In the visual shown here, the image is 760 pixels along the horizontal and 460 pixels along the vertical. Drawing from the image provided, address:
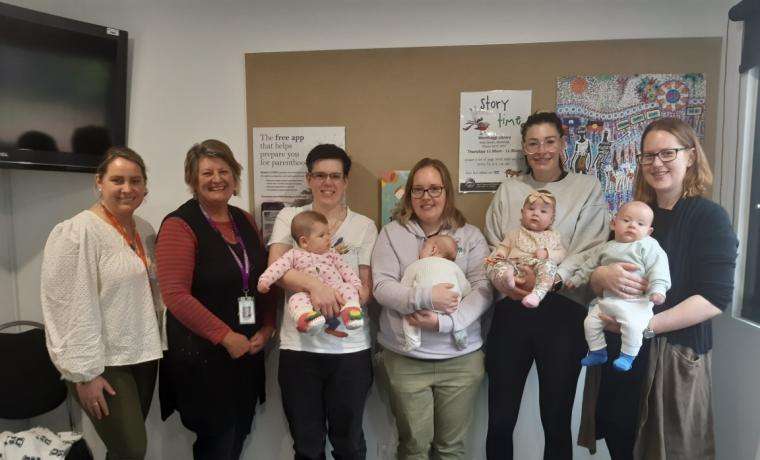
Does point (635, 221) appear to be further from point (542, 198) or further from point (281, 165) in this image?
point (281, 165)

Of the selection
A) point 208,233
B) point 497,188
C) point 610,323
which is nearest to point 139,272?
point 208,233

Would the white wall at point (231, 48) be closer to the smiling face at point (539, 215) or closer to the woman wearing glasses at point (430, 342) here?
the woman wearing glasses at point (430, 342)

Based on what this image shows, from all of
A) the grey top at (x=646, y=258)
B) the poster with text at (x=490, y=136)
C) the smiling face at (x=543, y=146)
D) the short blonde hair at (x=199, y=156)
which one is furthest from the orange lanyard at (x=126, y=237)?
the grey top at (x=646, y=258)

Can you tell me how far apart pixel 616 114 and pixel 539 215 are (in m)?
0.90

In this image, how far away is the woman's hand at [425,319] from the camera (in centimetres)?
161

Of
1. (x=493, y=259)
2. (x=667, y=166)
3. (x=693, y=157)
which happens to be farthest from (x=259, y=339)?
(x=693, y=157)

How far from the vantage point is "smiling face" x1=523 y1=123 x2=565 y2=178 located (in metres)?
1.76

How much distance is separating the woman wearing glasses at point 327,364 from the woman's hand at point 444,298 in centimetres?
37

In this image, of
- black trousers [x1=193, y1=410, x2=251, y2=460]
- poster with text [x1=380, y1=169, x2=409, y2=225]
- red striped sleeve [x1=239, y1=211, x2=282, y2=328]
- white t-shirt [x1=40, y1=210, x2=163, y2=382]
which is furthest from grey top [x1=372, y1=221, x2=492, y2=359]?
white t-shirt [x1=40, y1=210, x2=163, y2=382]

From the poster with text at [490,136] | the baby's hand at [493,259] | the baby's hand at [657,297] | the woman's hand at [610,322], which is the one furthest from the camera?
the poster with text at [490,136]

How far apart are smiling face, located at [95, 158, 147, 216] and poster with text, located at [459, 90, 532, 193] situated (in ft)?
5.30

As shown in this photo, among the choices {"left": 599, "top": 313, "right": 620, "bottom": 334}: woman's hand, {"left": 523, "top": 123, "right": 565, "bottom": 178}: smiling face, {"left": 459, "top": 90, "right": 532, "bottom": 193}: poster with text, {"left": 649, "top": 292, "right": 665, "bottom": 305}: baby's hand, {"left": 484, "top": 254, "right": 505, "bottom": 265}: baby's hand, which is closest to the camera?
{"left": 649, "top": 292, "right": 665, "bottom": 305}: baby's hand

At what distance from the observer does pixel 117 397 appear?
164 cm

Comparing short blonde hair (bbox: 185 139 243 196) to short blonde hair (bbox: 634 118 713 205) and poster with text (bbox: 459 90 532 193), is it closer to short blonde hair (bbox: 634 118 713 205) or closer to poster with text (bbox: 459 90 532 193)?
poster with text (bbox: 459 90 532 193)
